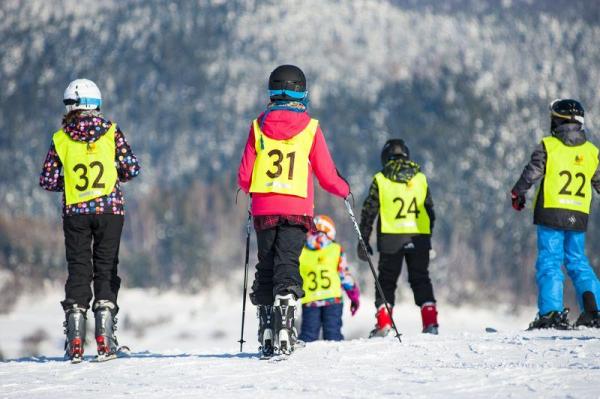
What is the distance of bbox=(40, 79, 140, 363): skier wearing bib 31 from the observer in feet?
24.2

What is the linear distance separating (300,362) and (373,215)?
3.68 m

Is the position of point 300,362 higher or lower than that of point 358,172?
lower

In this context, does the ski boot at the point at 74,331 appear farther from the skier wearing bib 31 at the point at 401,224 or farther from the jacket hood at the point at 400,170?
the jacket hood at the point at 400,170

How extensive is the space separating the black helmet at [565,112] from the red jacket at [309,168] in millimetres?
2721

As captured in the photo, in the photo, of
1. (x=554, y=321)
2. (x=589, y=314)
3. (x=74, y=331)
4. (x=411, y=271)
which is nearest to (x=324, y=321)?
(x=411, y=271)

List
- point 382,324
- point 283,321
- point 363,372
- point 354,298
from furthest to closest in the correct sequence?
point 354,298
point 382,324
point 283,321
point 363,372

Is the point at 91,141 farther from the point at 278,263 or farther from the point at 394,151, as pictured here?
the point at 394,151

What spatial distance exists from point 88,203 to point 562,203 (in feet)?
14.1

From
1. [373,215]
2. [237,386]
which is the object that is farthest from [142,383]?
[373,215]

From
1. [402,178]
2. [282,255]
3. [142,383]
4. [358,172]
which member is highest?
[358,172]

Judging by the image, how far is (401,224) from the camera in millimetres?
10008

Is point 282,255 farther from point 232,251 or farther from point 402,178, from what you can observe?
point 232,251

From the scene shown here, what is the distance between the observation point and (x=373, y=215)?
1009 cm

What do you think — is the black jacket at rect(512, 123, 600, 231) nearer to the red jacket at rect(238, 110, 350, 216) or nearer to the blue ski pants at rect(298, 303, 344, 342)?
the red jacket at rect(238, 110, 350, 216)
